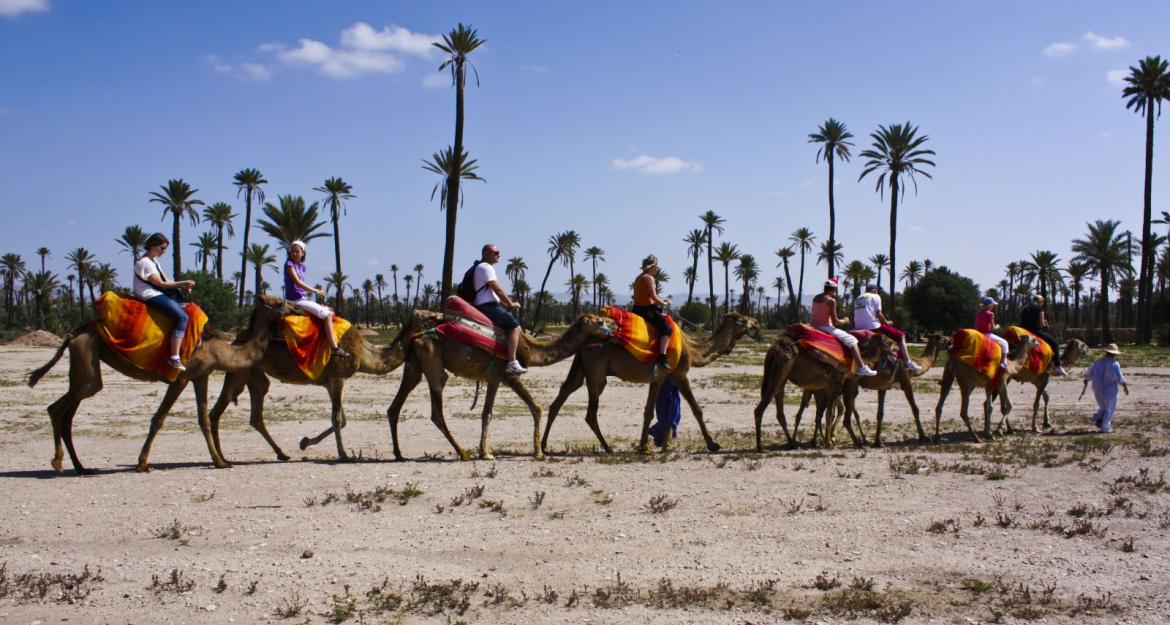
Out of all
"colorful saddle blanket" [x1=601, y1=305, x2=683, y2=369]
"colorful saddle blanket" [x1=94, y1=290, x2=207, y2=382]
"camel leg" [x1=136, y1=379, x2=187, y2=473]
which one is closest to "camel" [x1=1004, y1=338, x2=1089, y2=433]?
"colorful saddle blanket" [x1=601, y1=305, x2=683, y2=369]

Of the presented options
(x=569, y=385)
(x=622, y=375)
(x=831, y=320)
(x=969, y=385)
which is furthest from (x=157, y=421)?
(x=969, y=385)

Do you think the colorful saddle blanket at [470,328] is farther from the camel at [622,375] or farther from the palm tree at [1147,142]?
the palm tree at [1147,142]

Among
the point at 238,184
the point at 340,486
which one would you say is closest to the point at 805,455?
the point at 340,486

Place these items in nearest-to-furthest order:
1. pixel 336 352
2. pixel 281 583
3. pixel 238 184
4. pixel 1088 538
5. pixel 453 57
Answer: pixel 281 583
pixel 1088 538
pixel 336 352
pixel 453 57
pixel 238 184

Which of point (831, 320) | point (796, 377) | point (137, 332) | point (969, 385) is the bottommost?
point (969, 385)

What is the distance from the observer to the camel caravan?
414 inches

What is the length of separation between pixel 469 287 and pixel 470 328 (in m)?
0.65

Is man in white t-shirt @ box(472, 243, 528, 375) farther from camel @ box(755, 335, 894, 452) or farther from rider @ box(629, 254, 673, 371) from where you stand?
camel @ box(755, 335, 894, 452)

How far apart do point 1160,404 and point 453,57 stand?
29672 mm

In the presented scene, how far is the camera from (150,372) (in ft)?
34.5

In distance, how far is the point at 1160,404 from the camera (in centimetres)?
2145

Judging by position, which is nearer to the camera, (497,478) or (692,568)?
(692,568)

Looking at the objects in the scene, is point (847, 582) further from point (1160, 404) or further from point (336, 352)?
point (1160, 404)

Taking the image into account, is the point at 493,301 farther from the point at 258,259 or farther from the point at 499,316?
the point at 258,259
